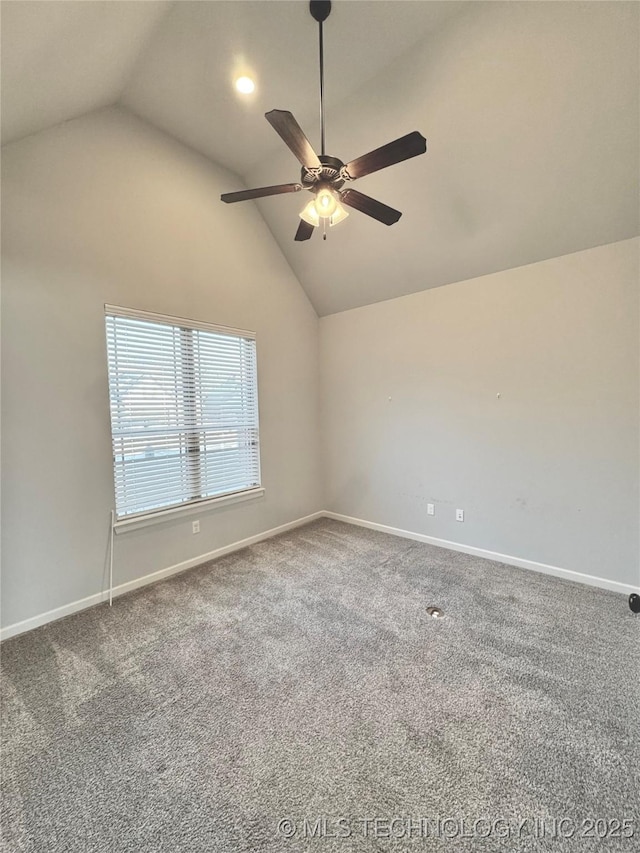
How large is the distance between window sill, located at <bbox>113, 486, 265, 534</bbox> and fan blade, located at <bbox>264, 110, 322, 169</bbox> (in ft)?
8.80

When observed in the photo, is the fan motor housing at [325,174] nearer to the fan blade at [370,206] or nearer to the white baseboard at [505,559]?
the fan blade at [370,206]

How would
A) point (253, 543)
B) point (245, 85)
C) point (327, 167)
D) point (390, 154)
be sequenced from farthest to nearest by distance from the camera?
point (253, 543) < point (245, 85) < point (327, 167) < point (390, 154)

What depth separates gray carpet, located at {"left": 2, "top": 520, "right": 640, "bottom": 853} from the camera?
1.15 meters

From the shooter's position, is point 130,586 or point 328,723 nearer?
point 328,723

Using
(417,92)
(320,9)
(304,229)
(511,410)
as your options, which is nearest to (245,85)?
(320,9)

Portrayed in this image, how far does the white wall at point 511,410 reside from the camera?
2516mm

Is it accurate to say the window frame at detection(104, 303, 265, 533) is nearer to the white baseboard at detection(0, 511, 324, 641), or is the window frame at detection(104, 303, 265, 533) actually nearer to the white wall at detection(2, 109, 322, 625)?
the white wall at detection(2, 109, 322, 625)

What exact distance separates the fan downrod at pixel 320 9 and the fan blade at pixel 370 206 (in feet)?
2.99

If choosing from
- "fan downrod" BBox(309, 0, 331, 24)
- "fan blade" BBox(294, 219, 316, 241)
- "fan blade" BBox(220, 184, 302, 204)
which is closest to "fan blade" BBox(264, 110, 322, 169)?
"fan blade" BBox(220, 184, 302, 204)

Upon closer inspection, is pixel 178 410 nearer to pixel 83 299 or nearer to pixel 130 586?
pixel 83 299

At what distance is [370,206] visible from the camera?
2018 millimetres

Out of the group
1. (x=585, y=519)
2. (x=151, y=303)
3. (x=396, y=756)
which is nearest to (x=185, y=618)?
(x=396, y=756)

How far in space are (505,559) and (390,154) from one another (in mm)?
3194

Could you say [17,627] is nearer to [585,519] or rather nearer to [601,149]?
[585,519]
